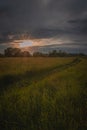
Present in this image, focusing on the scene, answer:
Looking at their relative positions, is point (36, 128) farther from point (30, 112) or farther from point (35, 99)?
point (35, 99)

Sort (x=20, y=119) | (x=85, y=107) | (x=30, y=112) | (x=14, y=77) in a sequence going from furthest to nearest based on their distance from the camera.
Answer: (x=14, y=77) < (x=85, y=107) < (x=30, y=112) < (x=20, y=119)

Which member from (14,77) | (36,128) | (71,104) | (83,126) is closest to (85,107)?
(71,104)

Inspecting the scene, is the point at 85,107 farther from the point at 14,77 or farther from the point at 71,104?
the point at 14,77

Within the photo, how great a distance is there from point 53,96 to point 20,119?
154cm

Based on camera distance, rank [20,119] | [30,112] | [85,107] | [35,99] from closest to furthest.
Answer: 1. [20,119]
2. [30,112]
3. [85,107]
4. [35,99]

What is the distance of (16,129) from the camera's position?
3717 millimetres

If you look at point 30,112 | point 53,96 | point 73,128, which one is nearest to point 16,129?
point 30,112

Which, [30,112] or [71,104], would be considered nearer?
[30,112]

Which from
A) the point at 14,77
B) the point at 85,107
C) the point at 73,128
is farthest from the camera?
the point at 14,77

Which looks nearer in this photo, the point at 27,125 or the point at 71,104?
the point at 27,125

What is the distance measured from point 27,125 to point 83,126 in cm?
98

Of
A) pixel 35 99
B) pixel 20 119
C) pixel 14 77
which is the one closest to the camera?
pixel 20 119

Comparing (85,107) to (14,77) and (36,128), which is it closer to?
(36,128)

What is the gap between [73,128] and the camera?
3646 millimetres
